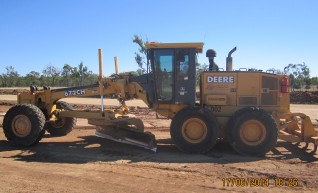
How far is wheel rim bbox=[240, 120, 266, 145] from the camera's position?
8.56 m

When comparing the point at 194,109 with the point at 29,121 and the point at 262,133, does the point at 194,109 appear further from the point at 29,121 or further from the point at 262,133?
the point at 29,121

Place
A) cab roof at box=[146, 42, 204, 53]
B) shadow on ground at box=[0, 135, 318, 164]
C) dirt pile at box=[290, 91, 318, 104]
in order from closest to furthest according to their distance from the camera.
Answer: shadow on ground at box=[0, 135, 318, 164] → cab roof at box=[146, 42, 204, 53] → dirt pile at box=[290, 91, 318, 104]

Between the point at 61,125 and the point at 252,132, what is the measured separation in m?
5.86

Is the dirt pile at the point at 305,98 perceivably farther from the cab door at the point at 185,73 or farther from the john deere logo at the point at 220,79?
the cab door at the point at 185,73

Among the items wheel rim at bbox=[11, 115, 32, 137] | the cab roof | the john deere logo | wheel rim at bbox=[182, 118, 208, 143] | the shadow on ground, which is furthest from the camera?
wheel rim at bbox=[11, 115, 32, 137]


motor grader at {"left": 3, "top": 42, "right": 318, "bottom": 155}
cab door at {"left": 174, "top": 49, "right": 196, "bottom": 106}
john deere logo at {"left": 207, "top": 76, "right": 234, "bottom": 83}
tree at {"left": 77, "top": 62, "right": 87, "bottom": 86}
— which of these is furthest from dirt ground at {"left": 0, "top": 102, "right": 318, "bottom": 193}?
tree at {"left": 77, "top": 62, "right": 87, "bottom": 86}

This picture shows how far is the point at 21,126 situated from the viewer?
30.8 ft

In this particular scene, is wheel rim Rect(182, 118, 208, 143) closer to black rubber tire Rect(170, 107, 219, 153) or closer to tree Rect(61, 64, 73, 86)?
black rubber tire Rect(170, 107, 219, 153)

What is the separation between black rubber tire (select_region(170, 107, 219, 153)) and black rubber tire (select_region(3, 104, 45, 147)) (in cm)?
342

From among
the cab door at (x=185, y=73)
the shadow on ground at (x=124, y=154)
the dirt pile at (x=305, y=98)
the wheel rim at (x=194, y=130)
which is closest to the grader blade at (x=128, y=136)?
the shadow on ground at (x=124, y=154)

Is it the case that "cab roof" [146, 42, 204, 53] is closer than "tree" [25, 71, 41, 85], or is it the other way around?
"cab roof" [146, 42, 204, 53]

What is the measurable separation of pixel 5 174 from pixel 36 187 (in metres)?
1.17

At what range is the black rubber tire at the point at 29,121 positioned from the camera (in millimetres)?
9250

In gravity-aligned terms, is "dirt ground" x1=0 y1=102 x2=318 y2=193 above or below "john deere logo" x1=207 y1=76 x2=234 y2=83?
below
